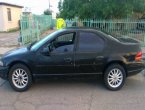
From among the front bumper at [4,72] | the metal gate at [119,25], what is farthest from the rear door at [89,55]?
the metal gate at [119,25]

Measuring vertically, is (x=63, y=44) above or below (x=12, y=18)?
below

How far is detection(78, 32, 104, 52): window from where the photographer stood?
18.6ft

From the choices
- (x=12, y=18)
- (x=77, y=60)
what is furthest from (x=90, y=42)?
(x=12, y=18)

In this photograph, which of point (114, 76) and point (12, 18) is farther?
point (12, 18)

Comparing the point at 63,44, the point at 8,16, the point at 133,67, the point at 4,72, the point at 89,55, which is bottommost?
the point at 4,72

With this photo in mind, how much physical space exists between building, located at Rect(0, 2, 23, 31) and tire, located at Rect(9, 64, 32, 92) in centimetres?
2256

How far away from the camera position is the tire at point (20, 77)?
566 centimetres

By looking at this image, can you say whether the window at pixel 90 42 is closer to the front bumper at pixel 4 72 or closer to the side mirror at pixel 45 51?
the side mirror at pixel 45 51

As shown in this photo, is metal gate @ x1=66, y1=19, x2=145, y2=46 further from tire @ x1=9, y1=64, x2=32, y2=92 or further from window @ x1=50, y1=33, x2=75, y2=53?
tire @ x1=9, y1=64, x2=32, y2=92

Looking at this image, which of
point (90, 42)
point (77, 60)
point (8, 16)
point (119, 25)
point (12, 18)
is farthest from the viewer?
point (12, 18)

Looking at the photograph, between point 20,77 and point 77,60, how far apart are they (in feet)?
4.88

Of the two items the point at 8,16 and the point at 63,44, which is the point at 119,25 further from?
the point at 8,16

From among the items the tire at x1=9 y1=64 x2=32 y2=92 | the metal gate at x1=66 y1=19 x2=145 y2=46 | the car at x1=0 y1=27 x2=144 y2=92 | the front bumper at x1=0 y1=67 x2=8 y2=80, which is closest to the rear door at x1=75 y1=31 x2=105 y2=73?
the car at x1=0 y1=27 x2=144 y2=92

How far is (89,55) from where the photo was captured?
5613mm
